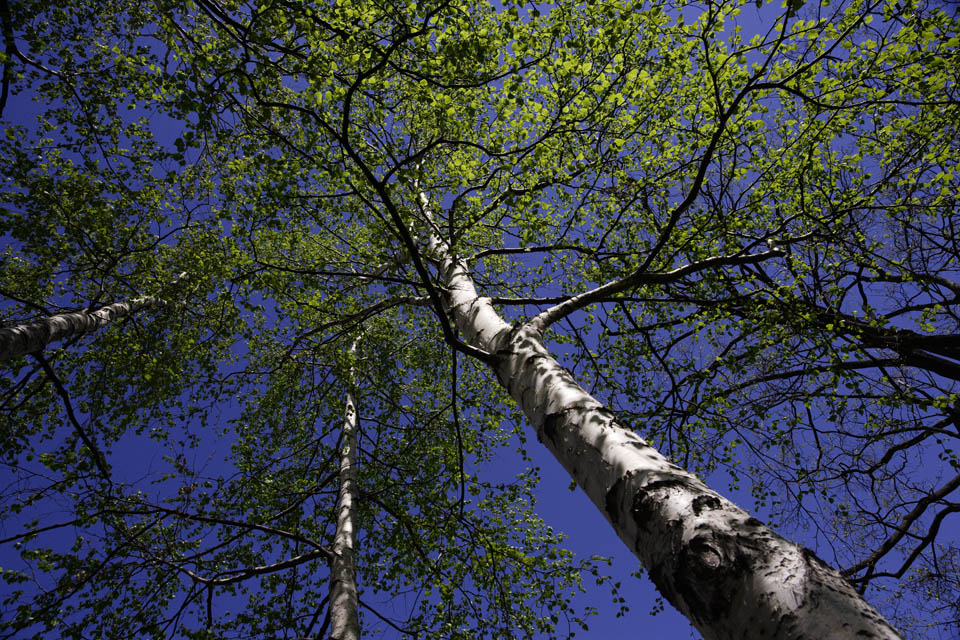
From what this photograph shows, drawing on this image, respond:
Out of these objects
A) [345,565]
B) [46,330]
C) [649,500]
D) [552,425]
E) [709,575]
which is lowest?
[709,575]

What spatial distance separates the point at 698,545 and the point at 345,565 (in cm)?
392

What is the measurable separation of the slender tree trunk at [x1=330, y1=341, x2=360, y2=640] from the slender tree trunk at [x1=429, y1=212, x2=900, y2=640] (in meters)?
2.67

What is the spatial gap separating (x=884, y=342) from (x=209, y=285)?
382 inches

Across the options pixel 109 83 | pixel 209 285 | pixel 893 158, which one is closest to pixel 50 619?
pixel 209 285

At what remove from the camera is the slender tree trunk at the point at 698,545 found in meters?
1.20

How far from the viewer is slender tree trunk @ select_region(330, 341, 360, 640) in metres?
3.72

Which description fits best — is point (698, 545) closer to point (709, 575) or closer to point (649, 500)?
point (709, 575)

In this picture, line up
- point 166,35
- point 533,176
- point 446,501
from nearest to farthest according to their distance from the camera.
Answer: point 166,35
point 533,176
point 446,501

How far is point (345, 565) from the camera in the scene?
436 cm

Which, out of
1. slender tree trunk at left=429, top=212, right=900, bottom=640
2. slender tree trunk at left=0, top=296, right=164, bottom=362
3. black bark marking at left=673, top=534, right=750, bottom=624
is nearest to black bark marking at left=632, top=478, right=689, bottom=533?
slender tree trunk at left=429, top=212, right=900, bottom=640

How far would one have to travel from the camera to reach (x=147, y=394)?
23.5 ft

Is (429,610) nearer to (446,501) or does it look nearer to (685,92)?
(446,501)

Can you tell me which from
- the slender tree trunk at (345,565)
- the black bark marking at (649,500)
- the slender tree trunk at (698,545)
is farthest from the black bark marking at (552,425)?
the slender tree trunk at (345,565)

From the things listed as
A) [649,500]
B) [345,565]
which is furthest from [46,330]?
[649,500]
